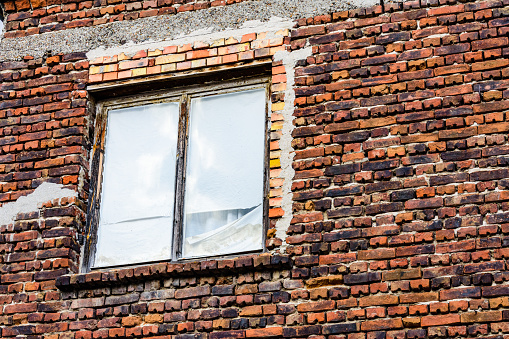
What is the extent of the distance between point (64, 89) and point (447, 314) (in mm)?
3913

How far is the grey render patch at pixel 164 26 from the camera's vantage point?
704 centimetres

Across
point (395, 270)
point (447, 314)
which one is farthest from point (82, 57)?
point (447, 314)

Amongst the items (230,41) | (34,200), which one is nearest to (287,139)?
(230,41)

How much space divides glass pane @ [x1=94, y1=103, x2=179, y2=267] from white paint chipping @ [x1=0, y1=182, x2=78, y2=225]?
36 centimetres

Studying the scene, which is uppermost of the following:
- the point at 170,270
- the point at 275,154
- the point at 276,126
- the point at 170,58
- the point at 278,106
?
the point at 170,58

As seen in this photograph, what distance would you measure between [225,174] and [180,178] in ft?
1.26

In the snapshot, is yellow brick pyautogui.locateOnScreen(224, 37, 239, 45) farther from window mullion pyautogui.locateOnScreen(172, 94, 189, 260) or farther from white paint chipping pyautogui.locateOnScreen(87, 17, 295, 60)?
window mullion pyautogui.locateOnScreen(172, 94, 189, 260)

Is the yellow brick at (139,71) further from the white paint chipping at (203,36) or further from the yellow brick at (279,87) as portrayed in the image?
the yellow brick at (279,87)

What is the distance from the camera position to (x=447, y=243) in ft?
19.0

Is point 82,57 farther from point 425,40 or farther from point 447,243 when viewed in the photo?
point 447,243

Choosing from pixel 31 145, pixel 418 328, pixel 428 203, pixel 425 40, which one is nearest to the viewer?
pixel 418 328

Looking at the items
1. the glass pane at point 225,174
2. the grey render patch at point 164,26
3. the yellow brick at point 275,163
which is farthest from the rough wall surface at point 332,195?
the glass pane at point 225,174

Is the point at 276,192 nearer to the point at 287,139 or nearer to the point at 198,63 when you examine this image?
the point at 287,139

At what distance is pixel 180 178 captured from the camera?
6789 mm
